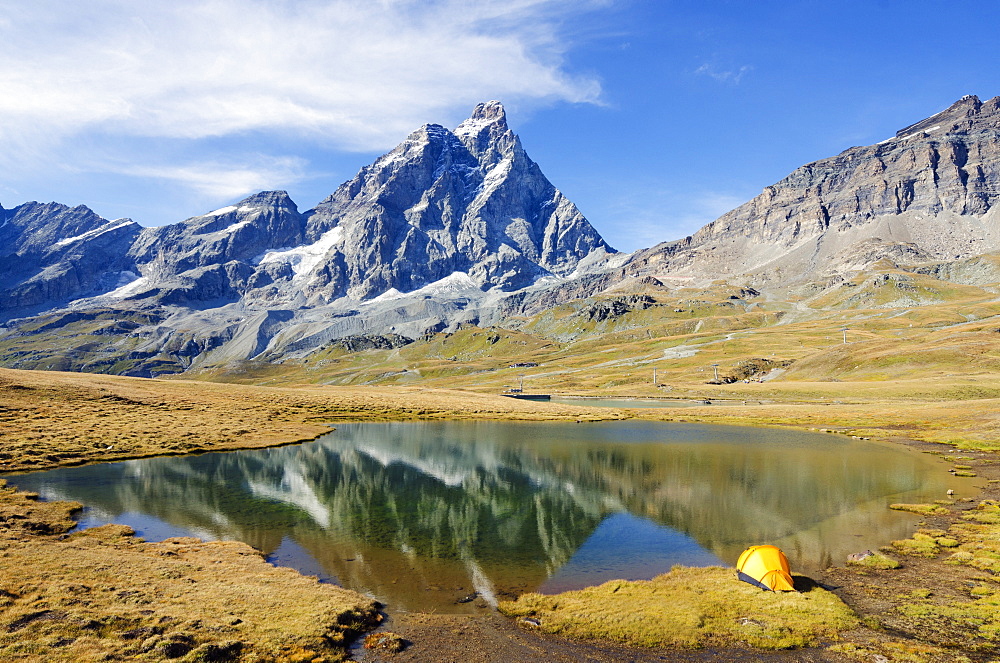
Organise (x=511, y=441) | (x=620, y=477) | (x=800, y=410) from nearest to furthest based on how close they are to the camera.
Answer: (x=620, y=477) < (x=511, y=441) < (x=800, y=410)

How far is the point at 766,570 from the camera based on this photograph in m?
24.8

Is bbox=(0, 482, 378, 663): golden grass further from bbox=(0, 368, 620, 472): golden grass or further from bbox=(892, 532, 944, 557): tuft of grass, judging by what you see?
bbox=(0, 368, 620, 472): golden grass

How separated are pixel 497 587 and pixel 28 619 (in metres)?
18.4

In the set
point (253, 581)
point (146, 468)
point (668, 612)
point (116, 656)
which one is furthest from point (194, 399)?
point (668, 612)

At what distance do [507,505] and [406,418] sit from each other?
223ft

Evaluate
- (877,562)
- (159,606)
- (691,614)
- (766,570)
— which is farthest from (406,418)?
(691,614)

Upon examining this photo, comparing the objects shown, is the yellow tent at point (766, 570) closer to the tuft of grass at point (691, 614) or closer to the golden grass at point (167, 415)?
the tuft of grass at point (691, 614)

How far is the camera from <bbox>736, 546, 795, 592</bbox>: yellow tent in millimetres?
24480

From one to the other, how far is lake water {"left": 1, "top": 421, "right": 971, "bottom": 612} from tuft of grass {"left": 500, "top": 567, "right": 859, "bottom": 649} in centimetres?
262

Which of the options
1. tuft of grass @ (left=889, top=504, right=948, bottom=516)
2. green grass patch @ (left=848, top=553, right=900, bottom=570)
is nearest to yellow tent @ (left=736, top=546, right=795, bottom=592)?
green grass patch @ (left=848, top=553, right=900, bottom=570)

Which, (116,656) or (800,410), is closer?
(116,656)

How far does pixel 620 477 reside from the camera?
2120 inches

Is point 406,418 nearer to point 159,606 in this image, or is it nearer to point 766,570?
point 159,606

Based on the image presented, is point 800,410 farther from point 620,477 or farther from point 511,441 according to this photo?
point 620,477
